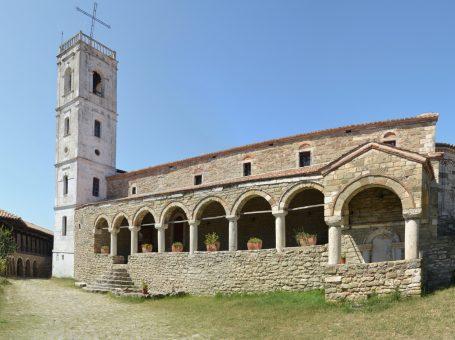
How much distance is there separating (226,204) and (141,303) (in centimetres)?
538

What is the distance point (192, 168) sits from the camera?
24.8m

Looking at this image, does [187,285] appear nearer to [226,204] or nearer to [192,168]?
[226,204]

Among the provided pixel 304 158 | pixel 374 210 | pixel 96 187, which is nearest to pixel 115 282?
pixel 96 187

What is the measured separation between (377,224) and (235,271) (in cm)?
588

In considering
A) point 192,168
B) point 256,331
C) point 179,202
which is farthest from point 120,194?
point 256,331

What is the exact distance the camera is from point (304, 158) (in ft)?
68.3

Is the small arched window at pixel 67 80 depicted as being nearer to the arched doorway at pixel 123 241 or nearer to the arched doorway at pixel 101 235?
the arched doorway at pixel 101 235

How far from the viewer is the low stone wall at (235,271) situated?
15.7 m

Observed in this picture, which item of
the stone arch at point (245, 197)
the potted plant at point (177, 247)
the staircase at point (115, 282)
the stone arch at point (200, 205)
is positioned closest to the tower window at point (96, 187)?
the staircase at point (115, 282)

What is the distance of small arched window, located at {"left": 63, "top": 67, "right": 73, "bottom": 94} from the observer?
30.1 metres

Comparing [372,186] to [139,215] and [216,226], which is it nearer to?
[216,226]

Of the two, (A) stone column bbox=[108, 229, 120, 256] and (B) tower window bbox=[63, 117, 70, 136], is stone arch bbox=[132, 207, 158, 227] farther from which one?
(B) tower window bbox=[63, 117, 70, 136]

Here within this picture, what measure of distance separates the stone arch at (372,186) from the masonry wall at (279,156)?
435 centimetres

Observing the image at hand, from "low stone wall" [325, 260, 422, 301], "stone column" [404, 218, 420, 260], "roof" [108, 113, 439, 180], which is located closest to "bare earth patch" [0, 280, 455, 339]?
"low stone wall" [325, 260, 422, 301]
